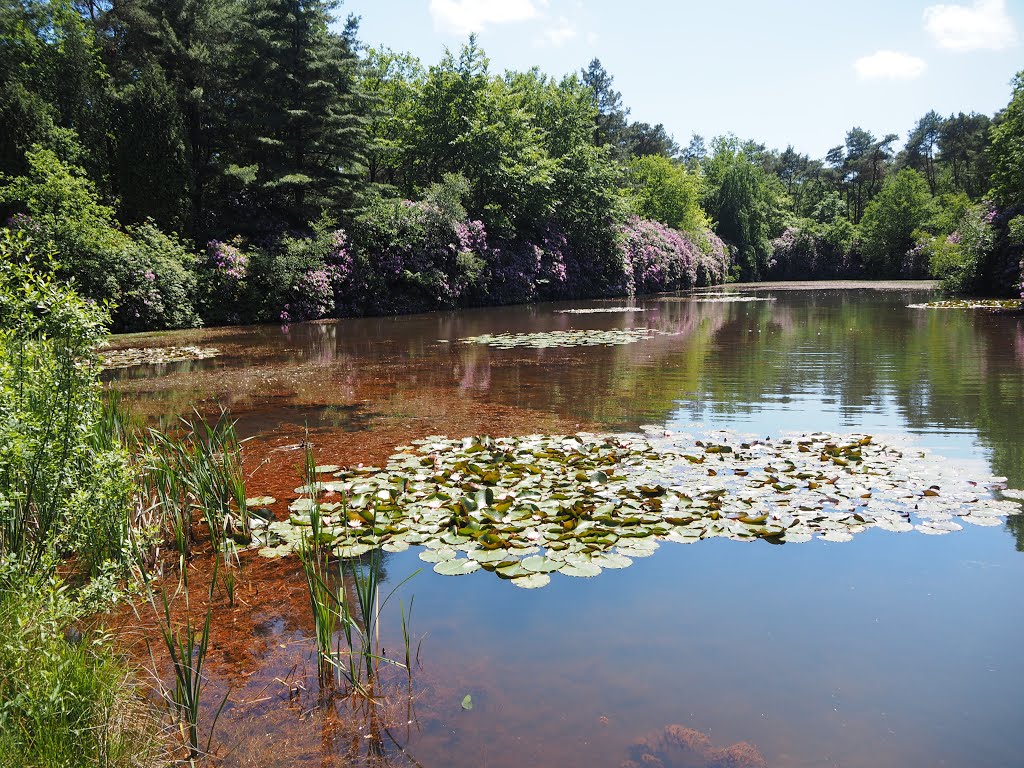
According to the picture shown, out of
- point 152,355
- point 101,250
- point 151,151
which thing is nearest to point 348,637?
point 152,355

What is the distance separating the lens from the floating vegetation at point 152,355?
494 inches

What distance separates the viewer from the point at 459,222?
2702 centimetres

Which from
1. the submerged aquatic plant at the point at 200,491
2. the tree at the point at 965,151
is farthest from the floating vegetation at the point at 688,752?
the tree at the point at 965,151

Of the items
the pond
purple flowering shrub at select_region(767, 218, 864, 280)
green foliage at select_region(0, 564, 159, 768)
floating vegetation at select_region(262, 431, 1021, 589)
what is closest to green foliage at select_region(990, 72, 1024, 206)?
the pond

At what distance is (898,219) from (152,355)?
181ft

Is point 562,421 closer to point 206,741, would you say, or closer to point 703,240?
point 206,741

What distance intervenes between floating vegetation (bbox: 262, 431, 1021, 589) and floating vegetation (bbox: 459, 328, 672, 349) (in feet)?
29.0

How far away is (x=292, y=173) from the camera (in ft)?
76.2

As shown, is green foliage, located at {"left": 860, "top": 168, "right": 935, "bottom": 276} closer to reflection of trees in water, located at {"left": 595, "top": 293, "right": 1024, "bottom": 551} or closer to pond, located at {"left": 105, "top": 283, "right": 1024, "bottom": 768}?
reflection of trees in water, located at {"left": 595, "top": 293, "right": 1024, "bottom": 551}

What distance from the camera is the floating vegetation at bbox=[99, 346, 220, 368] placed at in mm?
12555

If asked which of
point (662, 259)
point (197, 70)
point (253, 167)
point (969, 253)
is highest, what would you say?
point (197, 70)

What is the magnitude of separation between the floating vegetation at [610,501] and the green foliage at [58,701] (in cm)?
133

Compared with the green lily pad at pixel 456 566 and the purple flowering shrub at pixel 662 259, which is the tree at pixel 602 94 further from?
the green lily pad at pixel 456 566

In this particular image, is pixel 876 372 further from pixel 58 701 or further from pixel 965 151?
pixel 965 151
